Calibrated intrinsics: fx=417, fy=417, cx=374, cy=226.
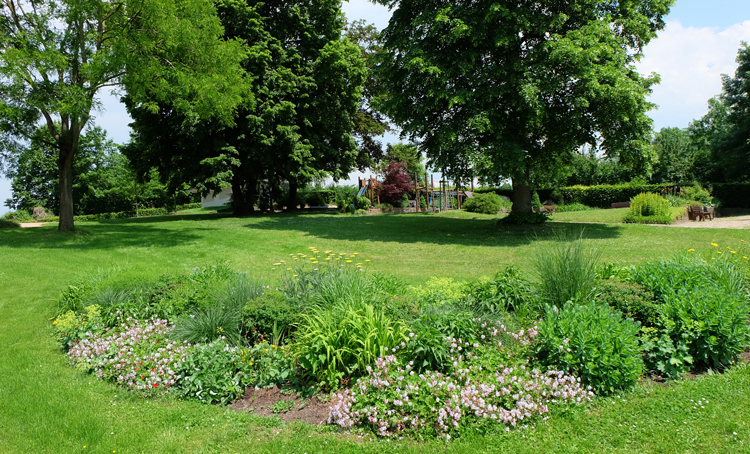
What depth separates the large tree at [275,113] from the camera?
843 inches

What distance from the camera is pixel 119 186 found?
1364 inches

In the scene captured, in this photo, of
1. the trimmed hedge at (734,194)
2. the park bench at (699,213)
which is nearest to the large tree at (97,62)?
the park bench at (699,213)

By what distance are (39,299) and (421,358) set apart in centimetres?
681

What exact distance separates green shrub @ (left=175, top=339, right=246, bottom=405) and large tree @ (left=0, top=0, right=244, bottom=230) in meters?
11.2

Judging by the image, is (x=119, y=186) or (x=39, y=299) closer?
(x=39, y=299)

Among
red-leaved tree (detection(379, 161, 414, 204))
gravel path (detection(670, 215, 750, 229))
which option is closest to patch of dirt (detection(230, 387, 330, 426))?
gravel path (detection(670, 215, 750, 229))

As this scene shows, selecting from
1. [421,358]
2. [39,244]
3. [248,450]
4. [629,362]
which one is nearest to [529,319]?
[629,362]

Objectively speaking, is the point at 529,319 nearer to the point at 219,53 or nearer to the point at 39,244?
the point at 39,244

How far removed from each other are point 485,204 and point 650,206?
9389mm

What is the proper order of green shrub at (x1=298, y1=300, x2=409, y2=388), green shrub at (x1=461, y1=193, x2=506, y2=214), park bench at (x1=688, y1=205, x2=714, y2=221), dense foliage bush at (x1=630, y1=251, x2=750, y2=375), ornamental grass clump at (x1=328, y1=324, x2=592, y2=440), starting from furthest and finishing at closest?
green shrub at (x1=461, y1=193, x2=506, y2=214) < park bench at (x1=688, y1=205, x2=714, y2=221) < dense foliage bush at (x1=630, y1=251, x2=750, y2=375) < green shrub at (x1=298, y1=300, x2=409, y2=388) < ornamental grass clump at (x1=328, y1=324, x2=592, y2=440)

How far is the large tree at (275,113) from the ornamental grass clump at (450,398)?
18720mm

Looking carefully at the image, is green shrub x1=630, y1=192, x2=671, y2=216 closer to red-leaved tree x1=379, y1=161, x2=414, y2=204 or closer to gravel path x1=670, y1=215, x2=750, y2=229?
gravel path x1=670, y1=215, x2=750, y2=229

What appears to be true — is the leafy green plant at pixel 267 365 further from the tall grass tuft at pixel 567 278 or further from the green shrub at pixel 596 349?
the tall grass tuft at pixel 567 278

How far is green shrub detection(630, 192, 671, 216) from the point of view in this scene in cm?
1897
